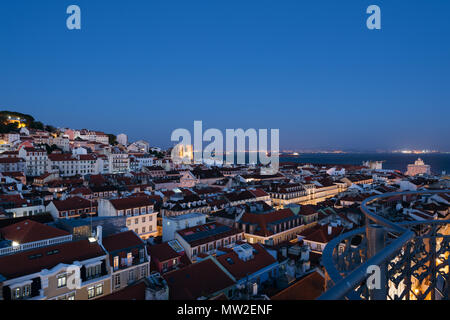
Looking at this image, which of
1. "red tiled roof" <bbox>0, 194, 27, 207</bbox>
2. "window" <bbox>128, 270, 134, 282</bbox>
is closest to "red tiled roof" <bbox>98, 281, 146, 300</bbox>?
"window" <bbox>128, 270, 134, 282</bbox>

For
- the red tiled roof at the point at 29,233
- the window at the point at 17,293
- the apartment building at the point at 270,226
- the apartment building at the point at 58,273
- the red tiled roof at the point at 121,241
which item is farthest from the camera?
the apartment building at the point at 270,226

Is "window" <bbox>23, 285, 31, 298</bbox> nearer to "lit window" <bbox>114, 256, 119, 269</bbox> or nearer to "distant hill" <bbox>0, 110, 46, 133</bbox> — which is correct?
"lit window" <bbox>114, 256, 119, 269</bbox>

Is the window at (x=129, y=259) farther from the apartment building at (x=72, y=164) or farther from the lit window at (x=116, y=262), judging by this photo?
the apartment building at (x=72, y=164)

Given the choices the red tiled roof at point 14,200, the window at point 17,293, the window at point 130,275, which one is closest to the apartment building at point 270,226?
the window at point 130,275

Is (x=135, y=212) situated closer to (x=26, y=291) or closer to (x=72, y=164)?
(x=26, y=291)

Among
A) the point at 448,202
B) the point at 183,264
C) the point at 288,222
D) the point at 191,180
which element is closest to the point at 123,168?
the point at 191,180
